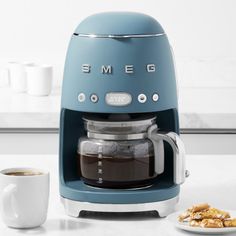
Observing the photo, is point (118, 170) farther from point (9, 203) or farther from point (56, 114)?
Answer: point (56, 114)

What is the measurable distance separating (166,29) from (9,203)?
2.11 metres

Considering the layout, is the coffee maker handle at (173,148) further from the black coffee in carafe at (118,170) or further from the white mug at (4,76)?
the white mug at (4,76)

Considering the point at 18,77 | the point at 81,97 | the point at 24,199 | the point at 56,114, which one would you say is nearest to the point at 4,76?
the point at 18,77

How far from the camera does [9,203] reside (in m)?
1.40

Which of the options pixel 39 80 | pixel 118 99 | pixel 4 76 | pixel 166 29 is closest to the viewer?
pixel 118 99

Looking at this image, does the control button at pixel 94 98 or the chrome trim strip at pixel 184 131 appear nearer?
the control button at pixel 94 98

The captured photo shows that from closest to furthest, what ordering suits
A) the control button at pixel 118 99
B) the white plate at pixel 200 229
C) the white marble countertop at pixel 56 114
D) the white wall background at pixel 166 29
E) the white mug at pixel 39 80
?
the white plate at pixel 200 229
the control button at pixel 118 99
the white marble countertop at pixel 56 114
the white mug at pixel 39 80
the white wall background at pixel 166 29

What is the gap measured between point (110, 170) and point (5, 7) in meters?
2.05

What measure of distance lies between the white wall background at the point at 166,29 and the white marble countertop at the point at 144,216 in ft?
4.89

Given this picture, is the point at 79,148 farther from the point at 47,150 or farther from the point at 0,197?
the point at 47,150

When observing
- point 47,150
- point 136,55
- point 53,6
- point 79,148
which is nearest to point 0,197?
point 79,148

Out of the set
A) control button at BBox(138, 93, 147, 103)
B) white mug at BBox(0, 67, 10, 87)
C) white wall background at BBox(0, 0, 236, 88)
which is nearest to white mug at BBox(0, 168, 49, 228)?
control button at BBox(138, 93, 147, 103)

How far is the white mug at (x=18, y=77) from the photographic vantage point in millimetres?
3229

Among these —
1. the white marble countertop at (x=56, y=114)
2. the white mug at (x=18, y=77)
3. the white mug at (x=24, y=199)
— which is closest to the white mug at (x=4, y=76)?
the white mug at (x=18, y=77)
